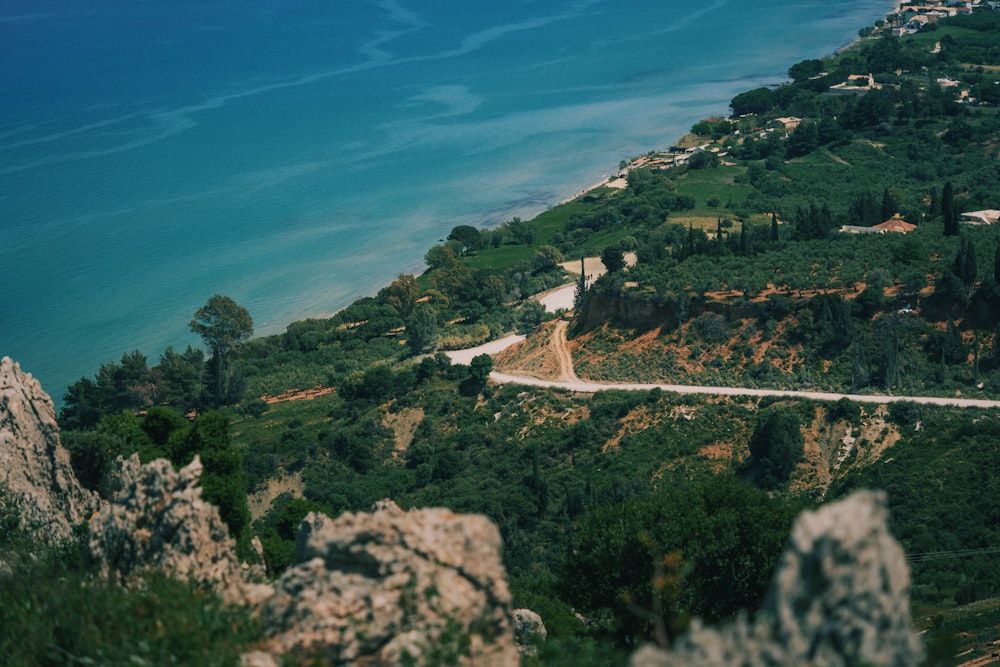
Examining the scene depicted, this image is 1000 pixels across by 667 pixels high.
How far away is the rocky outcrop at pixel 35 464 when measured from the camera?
2419 cm

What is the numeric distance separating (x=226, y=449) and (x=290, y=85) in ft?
500

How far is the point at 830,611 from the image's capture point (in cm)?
895

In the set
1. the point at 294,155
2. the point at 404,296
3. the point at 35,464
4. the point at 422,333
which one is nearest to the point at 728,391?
the point at 422,333

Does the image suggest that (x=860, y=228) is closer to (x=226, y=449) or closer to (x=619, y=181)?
(x=619, y=181)

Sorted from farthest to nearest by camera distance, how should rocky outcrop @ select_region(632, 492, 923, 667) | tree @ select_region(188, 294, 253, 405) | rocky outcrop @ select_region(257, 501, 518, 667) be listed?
tree @ select_region(188, 294, 253, 405) → rocky outcrop @ select_region(257, 501, 518, 667) → rocky outcrop @ select_region(632, 492, 923, 667)

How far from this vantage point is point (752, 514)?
1000 inches

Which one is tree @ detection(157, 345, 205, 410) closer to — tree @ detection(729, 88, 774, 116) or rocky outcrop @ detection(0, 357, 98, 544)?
rocky outcrop @ detection(0, 357, 98, 544)

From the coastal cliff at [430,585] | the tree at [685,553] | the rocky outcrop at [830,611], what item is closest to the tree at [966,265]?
the tree at [685,553]

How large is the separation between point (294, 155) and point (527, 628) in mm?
116344

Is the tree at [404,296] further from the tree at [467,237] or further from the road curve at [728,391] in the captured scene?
the road curve at [728,391]

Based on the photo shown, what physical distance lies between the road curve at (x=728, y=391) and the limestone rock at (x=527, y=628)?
78.5 feet

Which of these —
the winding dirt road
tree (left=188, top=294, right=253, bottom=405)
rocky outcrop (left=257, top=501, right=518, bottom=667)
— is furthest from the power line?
tree (left=188, top=294, right=253, bottom=405)

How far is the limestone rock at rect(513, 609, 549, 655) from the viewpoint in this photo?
21.1 m

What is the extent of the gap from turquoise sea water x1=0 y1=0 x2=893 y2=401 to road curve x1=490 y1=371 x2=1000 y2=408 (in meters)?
34.5
